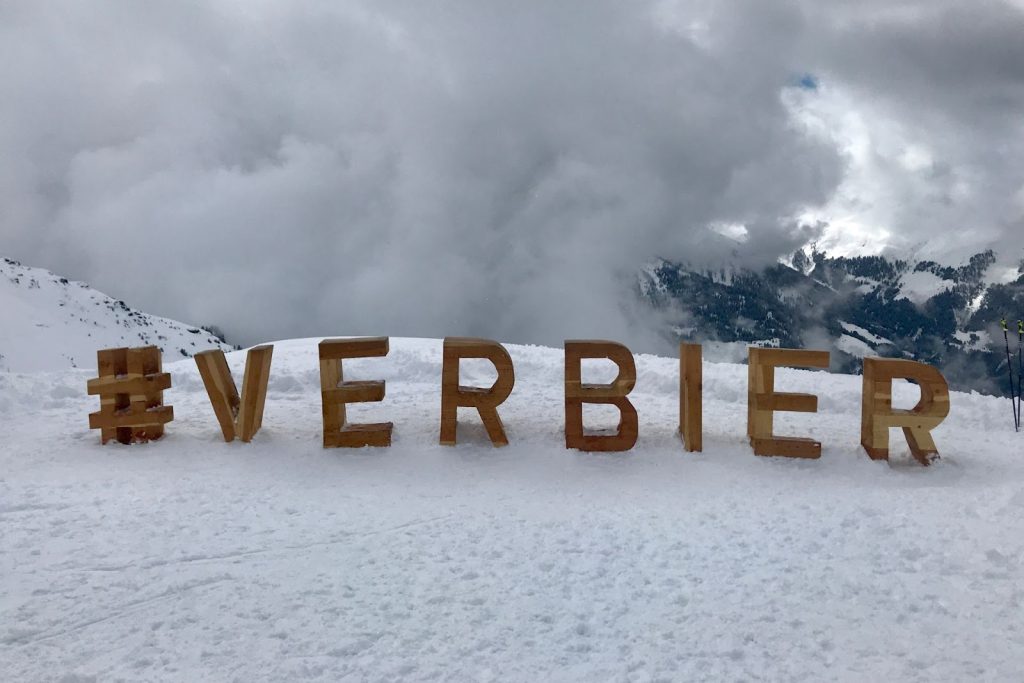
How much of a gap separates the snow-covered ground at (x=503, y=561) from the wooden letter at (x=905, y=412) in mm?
353

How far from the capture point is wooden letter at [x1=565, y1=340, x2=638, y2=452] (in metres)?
11.4

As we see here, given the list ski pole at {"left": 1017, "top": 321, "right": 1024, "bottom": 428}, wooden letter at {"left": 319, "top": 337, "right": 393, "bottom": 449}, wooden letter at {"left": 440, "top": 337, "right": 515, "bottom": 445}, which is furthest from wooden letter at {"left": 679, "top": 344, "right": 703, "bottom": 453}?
ski pole at {"left": 1017, "top": 321, "right": 1024, "bottom": 428}

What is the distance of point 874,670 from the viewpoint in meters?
5.90

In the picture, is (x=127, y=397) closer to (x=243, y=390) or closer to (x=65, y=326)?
(x=243, y=390)

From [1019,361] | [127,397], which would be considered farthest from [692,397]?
[127,397]

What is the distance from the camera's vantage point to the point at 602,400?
451 inches

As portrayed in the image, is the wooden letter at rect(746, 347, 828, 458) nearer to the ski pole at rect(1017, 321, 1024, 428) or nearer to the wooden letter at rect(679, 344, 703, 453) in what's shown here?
the wooden letter at rect(679, 344, 703, 453)

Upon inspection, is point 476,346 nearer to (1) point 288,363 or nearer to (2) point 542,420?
(2) point 542,420

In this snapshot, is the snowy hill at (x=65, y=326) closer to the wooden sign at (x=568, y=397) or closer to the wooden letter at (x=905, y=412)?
the wooden sign at (x=568, y=397)

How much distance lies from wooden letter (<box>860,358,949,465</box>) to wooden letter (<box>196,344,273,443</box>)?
9.79m

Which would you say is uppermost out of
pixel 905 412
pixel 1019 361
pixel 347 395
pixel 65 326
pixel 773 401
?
pixel 65 326

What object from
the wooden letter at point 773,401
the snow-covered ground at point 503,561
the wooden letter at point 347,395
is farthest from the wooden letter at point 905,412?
the wooden letter at point 347,395

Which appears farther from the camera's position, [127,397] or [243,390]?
[127,397]

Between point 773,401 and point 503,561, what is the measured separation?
5822 millimetres
